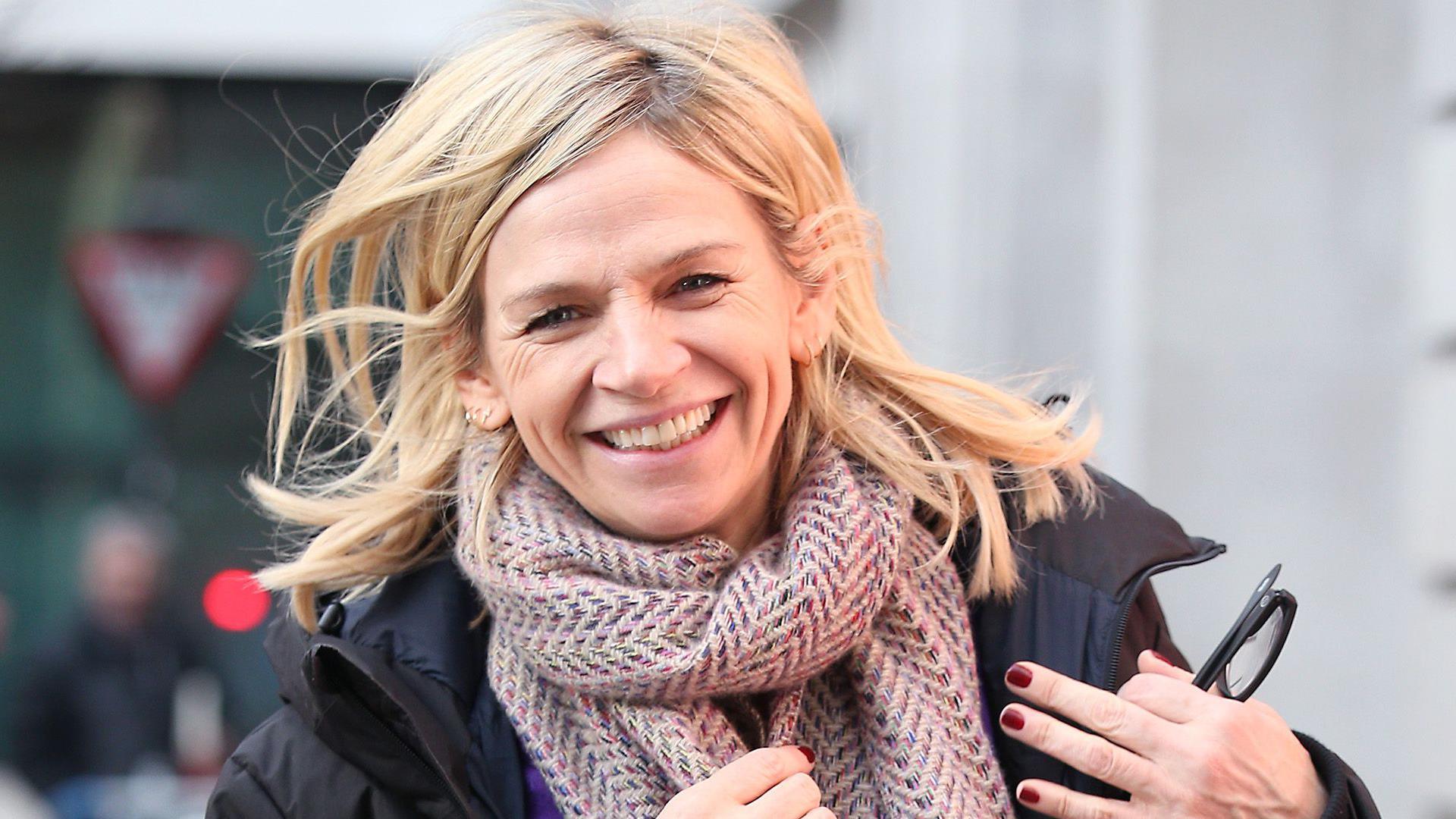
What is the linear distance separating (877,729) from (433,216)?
2.77ft

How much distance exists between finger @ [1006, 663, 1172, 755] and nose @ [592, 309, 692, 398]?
0.55 meters

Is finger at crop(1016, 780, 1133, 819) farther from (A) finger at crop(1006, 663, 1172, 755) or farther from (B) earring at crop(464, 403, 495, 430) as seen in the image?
(B) earring at crop(464, 403, 495, 430)

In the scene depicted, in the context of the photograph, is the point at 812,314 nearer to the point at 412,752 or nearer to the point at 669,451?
the point at 669,451

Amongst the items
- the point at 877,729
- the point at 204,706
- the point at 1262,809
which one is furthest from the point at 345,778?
the point at 204,706

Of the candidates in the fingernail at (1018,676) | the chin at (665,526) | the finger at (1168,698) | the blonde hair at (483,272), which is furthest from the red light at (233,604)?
the finger at (1168,698)

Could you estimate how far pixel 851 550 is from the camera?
185cm

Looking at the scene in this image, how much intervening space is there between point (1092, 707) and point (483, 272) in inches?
35.5

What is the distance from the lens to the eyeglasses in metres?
1.73

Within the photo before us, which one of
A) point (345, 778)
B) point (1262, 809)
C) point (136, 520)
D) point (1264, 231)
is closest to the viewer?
point (1262, 809)

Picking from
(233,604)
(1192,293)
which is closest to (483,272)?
(1192,293)

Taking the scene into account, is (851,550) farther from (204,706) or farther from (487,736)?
(204,706)

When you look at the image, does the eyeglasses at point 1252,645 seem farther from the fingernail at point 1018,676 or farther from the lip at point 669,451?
the lip at point 669,451

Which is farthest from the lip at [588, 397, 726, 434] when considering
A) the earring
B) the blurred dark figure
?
the blurred dark figure

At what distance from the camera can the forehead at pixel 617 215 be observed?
1751 mm
